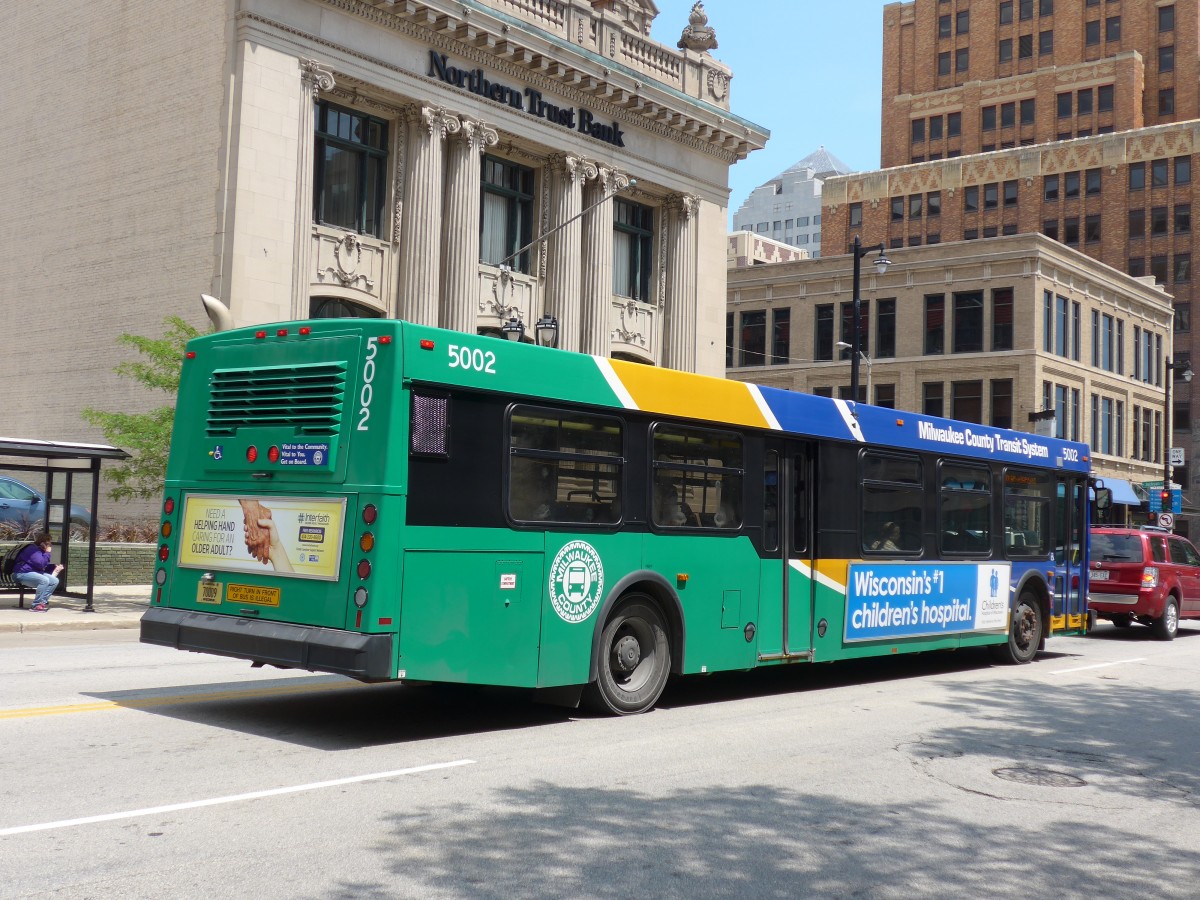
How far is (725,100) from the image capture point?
39.2m

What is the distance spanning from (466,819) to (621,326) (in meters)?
30.3

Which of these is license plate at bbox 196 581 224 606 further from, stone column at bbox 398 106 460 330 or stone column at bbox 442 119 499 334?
stone column at bbox 442 119 499 334

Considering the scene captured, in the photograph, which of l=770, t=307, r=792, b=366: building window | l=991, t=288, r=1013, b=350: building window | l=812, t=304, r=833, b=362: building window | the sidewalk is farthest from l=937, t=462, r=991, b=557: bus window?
l=770, t=307, r=792, b=366: building window

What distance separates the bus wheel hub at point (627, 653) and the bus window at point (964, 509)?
5.23m

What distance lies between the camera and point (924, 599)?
14047 mm

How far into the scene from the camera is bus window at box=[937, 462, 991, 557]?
47.2 feet

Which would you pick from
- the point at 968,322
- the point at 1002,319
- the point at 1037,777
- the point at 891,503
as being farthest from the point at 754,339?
the point at 1037,777

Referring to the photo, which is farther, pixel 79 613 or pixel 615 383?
pixel 79 613

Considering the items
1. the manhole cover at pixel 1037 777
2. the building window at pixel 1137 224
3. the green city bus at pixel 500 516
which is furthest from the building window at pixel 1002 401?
the manhole cover at pixel 1037 777

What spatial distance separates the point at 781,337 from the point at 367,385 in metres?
55.0

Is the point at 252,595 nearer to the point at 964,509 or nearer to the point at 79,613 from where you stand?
the point at 964,509

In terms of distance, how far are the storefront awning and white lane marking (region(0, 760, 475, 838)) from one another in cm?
5731

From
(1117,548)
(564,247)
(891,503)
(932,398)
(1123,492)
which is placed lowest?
(1117,548)

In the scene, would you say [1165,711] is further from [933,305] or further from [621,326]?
[933,305]
